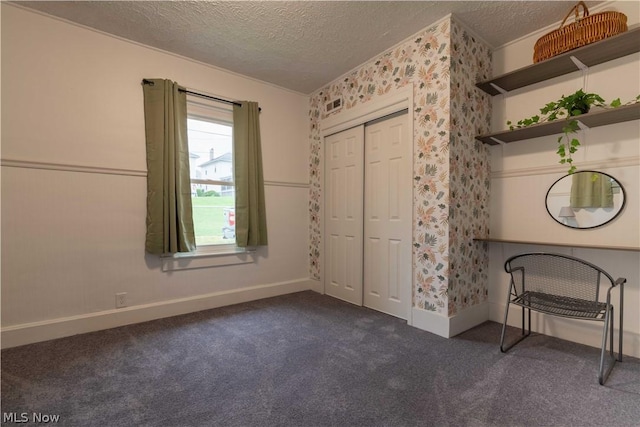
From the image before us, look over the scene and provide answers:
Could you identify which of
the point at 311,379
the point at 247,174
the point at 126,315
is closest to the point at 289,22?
the point at 247,174

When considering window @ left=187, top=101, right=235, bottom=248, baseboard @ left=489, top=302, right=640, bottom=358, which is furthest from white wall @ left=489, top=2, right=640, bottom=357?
window @ left=187, top=101, right=235, bottom=248

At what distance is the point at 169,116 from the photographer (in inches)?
110

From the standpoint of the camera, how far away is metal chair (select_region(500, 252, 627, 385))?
1.90 m

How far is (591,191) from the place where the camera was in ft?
7.28

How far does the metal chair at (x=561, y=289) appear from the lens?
1.90m

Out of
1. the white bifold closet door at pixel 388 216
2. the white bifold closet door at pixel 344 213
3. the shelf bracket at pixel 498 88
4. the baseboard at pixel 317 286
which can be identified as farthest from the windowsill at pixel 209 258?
the shelf bracket at pixel 498 88

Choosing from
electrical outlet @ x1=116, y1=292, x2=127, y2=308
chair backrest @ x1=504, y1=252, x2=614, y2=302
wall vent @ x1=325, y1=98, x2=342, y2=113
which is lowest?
electrical outlet @ x1=116, y1=292, x2=127, y2=308

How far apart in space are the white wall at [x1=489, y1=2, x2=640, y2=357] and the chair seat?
1.31 ft

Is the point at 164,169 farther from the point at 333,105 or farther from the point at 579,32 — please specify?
the point at 579,32

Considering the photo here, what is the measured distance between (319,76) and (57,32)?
2.38 meters

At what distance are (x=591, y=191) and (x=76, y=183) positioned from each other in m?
4.13

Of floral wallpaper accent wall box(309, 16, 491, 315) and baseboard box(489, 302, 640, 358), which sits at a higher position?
floral wallpaper accent wall box(309, 16, 491, 315)

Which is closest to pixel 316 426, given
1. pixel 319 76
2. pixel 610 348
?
pixel 610 348

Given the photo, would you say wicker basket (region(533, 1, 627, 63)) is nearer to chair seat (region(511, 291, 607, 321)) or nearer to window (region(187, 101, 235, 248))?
chair seat (region(511, 291, 607, 321))
